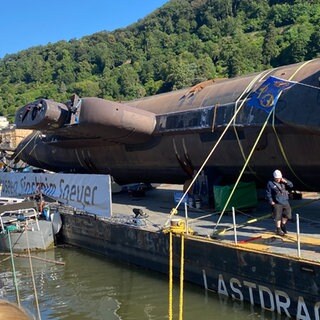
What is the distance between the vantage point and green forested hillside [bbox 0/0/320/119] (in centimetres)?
13725

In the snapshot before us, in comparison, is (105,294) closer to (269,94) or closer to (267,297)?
(267,297)

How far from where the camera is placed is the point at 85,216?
16.4 metres

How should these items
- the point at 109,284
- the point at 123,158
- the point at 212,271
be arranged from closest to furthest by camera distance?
the point at 212,271 → the point at 109,284 → the point at 123,158

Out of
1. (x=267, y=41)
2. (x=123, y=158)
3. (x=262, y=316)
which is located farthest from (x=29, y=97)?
(x=262, y=316)

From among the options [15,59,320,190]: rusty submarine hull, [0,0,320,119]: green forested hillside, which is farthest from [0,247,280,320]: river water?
[0,0,320,119]: green forested hillside

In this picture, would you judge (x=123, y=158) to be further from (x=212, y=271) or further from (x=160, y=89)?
(x=160, y=89)

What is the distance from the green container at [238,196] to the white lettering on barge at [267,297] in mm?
3900

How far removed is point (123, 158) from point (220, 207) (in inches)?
222

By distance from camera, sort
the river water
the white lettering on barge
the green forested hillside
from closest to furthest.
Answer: the white lettering on barge, the river water, the green forested hillside

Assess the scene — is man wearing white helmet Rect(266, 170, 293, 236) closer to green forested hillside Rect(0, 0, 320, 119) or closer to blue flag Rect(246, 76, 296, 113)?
blue flag Rect(246, 76, 296, 113)

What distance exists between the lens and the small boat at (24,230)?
16.2 m

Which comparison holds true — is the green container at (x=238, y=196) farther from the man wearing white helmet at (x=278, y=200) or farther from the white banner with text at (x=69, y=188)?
the white banner with text at (x=69, y=188)

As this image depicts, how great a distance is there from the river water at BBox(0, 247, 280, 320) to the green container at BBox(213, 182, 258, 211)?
3004mm

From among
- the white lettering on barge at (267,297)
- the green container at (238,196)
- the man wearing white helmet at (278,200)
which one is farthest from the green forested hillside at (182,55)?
the white lettering on barge at (267,297)
